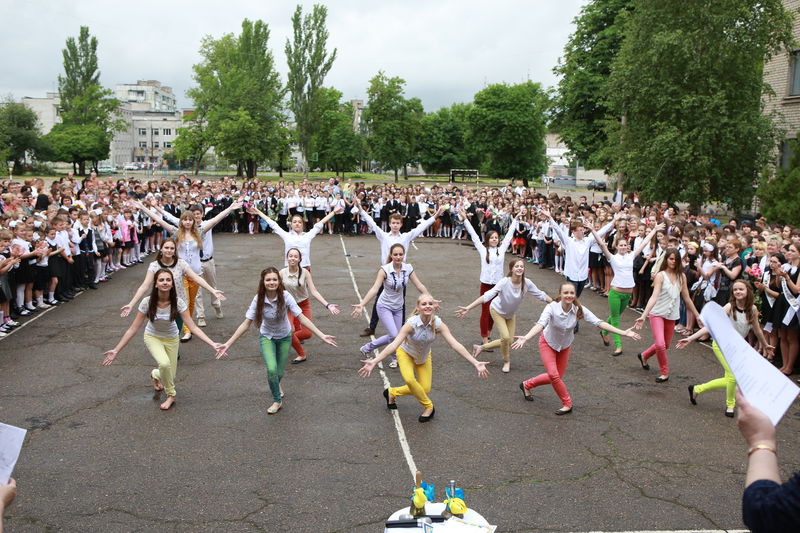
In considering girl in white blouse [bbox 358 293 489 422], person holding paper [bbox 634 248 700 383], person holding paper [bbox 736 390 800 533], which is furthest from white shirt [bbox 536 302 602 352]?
person holding paper [bbox 736 390 800 533]

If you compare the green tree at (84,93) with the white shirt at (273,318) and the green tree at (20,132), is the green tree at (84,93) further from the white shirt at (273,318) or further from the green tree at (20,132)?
the white shirt at (273,318)

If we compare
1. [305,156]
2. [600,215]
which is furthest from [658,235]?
[305,156]

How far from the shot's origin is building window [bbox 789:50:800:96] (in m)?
25.5

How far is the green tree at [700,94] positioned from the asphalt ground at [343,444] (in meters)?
14.1

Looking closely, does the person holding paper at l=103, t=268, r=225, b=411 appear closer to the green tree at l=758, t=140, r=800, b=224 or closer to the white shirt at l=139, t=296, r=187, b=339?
the white shirt at l=139, t=296, r=187, b=339

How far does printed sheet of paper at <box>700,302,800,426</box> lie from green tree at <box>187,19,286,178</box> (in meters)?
59.5

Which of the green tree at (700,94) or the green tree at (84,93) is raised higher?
the green tree at (84,93)

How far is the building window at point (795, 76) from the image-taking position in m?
25.5

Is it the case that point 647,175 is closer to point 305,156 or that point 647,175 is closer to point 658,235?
point 658,235

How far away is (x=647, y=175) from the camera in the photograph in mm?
24422

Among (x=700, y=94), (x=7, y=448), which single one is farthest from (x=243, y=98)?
(x=7, y=448)

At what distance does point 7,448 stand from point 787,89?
98.1 feet

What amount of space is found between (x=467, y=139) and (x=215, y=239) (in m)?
52.3

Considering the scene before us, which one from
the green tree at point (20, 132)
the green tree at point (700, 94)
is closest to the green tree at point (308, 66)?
the green tree at point (20, 132)
